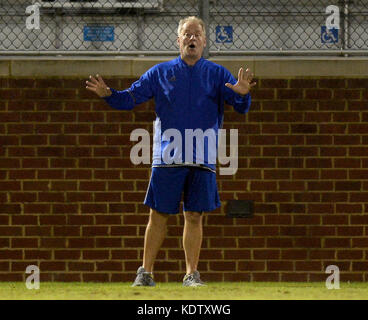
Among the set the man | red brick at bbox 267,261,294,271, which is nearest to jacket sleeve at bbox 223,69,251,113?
the man

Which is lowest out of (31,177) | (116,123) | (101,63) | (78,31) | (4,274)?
(4,274)

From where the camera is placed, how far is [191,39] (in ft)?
15.2

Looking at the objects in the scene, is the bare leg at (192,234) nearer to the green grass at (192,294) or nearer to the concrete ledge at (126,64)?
the green grass at (192,294)

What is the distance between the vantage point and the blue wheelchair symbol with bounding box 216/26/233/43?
21.6ft

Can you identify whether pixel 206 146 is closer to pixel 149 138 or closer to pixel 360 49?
pixel 149 138

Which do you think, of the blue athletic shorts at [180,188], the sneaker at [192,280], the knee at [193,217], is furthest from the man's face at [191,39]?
the sneaker at [192,280]

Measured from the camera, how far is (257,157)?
6.12 m

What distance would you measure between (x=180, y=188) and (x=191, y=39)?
0.98 m

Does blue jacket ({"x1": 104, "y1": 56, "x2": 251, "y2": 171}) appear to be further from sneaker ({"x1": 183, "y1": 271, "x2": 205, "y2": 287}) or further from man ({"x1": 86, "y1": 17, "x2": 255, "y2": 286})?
sneaker ({"x1": 183, "y1": 271, "x2": 205, "y2": 287})

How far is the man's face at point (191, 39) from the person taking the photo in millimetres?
4625

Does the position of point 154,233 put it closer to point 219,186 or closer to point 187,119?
point 187,119

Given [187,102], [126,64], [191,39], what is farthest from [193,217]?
[126,64]

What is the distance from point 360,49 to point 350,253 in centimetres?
183

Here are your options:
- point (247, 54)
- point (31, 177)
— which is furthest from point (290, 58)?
point (31, 177)
